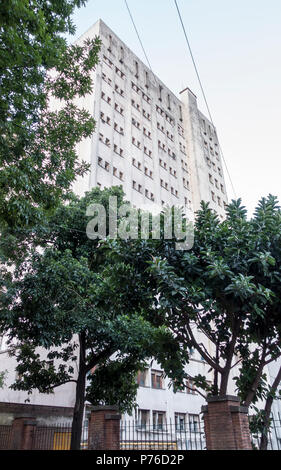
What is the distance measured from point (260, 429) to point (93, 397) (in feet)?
22.9

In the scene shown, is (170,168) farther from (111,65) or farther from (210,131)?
(210,131)

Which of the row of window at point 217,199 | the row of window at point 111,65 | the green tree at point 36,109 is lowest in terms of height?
the green tree at point 36,109

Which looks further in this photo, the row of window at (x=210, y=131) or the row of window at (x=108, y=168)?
the row of window at (x=210, y=131)

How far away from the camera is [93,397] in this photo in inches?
539

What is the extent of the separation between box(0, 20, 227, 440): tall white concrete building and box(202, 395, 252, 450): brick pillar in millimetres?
11213

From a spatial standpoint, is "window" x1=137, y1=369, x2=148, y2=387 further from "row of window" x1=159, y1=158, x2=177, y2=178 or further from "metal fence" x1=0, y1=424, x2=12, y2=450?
"row of window" x1=159, y1=158, x2=177, y2=178

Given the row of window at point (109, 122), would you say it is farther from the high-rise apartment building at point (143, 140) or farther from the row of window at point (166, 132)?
the row of window at point (166, 132)

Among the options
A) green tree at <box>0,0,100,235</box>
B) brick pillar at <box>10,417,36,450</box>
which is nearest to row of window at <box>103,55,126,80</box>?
green tree at <box>0,0,100,235</box>

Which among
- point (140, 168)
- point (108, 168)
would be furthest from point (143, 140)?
point (108, 168)

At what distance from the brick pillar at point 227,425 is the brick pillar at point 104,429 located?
367cm

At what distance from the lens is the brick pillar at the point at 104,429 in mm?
10359

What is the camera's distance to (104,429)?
34.6 feet

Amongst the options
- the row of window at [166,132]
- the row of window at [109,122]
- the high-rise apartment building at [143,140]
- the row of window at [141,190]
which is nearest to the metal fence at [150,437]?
the high-rise apartment building at [143,140]

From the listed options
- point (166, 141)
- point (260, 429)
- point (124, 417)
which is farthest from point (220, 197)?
point (260, 429)
